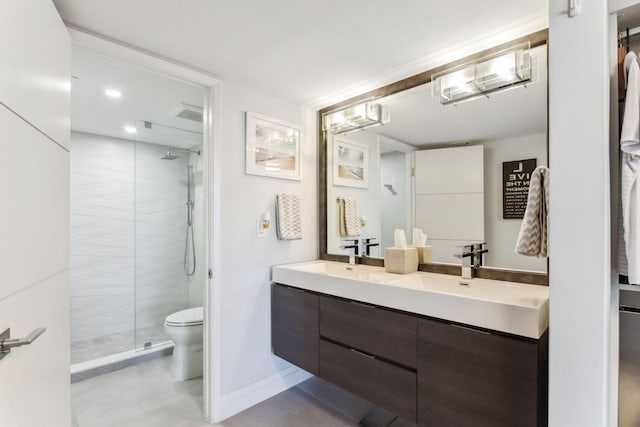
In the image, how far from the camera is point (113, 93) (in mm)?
2383

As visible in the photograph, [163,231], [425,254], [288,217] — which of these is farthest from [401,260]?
[163,231]

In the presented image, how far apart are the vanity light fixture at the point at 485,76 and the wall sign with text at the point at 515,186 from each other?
1.39 feet

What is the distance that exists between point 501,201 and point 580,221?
2.92 feet

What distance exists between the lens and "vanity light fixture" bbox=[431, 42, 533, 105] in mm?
1615

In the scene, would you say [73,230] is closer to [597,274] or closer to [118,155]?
[118,155]

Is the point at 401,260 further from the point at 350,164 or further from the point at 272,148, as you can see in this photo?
the point at 272,148

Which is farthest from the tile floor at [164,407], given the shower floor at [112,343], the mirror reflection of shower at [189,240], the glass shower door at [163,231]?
the mirror reflection of shower at [189,240]

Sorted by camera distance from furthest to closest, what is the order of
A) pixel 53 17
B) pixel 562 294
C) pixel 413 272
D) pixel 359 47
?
1. pixel 413 272
2. pixel 359 47
3. pixel 53 17
4. pixel 562 294

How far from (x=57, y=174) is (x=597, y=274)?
1920 millimetres

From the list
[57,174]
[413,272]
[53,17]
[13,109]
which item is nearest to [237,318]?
[413,272]

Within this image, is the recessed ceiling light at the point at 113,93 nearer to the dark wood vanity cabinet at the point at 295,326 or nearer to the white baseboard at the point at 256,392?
the dark wood vanity cabinet at the point at 295,326

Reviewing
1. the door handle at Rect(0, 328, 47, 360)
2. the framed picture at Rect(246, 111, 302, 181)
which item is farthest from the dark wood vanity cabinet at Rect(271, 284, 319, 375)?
the door handle at Rect(0, 328, 47, 360)

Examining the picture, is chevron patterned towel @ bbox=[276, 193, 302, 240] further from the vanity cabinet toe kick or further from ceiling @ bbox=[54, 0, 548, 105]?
ceiling @ bbox=[54, 0, 548, 105]

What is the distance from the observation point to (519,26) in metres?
1.56
